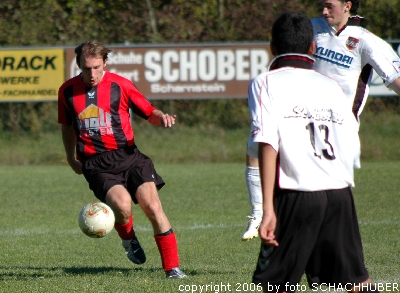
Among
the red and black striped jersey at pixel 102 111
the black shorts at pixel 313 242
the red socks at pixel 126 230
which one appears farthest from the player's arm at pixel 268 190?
the red socks at pixel 126 230

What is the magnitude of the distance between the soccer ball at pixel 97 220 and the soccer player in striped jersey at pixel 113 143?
3.3 inches

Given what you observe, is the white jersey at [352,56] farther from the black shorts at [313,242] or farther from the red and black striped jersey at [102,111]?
the black shorts at [313,242]

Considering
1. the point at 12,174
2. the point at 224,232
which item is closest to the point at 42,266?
→ the point at 224,232

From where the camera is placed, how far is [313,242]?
322cm

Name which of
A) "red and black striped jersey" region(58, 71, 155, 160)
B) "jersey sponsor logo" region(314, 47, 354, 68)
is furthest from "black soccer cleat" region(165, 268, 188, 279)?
"jersey sponsor logo" region(314, 47, 354, 68)

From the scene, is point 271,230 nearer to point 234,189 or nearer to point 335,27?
point 335,27

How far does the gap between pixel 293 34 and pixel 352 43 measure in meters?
2.11

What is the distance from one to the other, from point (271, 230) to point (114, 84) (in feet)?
9.34

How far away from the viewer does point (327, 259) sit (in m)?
3.26

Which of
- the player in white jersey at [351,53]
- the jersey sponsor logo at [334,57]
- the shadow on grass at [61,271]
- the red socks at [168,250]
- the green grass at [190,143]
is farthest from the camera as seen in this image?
the green grass at [190,143]

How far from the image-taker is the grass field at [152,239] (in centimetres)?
517

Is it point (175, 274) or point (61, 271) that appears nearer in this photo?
point (175, 274)

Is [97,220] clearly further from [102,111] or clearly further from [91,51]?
[91,51]

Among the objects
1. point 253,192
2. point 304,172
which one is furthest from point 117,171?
point 304,172
